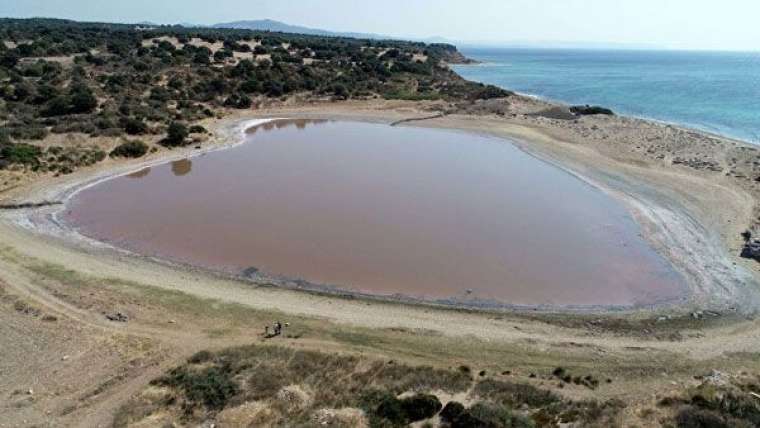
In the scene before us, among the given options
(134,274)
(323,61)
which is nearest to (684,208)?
(134,274)

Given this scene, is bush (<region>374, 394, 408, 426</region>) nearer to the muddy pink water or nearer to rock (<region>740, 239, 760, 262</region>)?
the muddy pink water

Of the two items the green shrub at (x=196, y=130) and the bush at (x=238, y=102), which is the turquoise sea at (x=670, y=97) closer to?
the bush at (x=238, y=102)

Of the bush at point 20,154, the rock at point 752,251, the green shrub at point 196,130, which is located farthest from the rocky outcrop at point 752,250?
the bush at point 20,154

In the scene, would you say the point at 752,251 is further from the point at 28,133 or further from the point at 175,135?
the point at 28,133

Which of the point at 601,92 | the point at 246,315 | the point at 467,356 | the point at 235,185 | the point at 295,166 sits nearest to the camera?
the point at 467,356

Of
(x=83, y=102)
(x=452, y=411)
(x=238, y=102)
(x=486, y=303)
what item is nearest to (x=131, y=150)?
(x=83, y=102)

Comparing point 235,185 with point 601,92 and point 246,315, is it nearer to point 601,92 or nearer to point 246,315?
point 246,315
